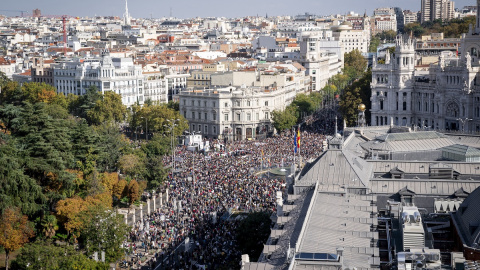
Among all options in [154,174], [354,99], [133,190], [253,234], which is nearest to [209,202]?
[133,190]

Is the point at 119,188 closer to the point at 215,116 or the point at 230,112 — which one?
the point at 215,116

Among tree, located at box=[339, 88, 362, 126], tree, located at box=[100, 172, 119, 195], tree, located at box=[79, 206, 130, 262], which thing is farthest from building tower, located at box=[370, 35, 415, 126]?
tree, located at box=[79, 206, 130, 262]


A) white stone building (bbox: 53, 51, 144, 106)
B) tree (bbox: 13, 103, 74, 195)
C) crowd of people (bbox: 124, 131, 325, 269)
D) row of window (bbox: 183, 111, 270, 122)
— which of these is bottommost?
crowd of people (bbox: 124, 131, 325, 269)

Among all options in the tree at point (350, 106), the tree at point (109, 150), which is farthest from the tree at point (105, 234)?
the tree at point (350, 106)

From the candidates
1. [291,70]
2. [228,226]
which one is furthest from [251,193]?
[291,70]

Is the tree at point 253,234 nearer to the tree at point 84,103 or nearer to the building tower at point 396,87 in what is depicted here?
the building tower at point 396,87

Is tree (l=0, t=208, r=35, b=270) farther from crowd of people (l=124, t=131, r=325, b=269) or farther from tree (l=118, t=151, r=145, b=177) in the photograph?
tree (l=118, t=151, r=145, b=177)
